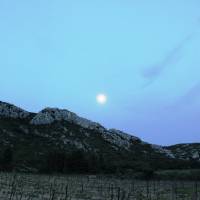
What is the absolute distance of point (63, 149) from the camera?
149 metres

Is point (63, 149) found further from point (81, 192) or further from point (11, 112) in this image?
point (81, 192)

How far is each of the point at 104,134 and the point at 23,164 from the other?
89804 mm

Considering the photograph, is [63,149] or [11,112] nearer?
[63,149]

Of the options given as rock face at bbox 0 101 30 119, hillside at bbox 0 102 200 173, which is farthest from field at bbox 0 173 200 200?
rock face at bbox 0 101 30 119

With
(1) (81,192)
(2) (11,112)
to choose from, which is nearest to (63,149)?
(2) (11,112)

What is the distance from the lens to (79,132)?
18488 centimetres

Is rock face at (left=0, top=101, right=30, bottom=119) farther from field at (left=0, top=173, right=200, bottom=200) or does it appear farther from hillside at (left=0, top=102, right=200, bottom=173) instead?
field at (left=0, top=173, right=200, bottom=200)

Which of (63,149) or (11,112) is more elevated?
(11,112)

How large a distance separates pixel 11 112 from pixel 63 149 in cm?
5296

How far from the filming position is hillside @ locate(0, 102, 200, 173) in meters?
106

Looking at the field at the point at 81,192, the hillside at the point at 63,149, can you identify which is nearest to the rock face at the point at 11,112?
the hillside at the point at 63,149

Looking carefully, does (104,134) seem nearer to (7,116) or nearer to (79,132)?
(79,132)

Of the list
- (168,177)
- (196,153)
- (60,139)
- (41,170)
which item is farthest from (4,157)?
(196,153)

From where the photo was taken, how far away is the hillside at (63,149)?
106 m
